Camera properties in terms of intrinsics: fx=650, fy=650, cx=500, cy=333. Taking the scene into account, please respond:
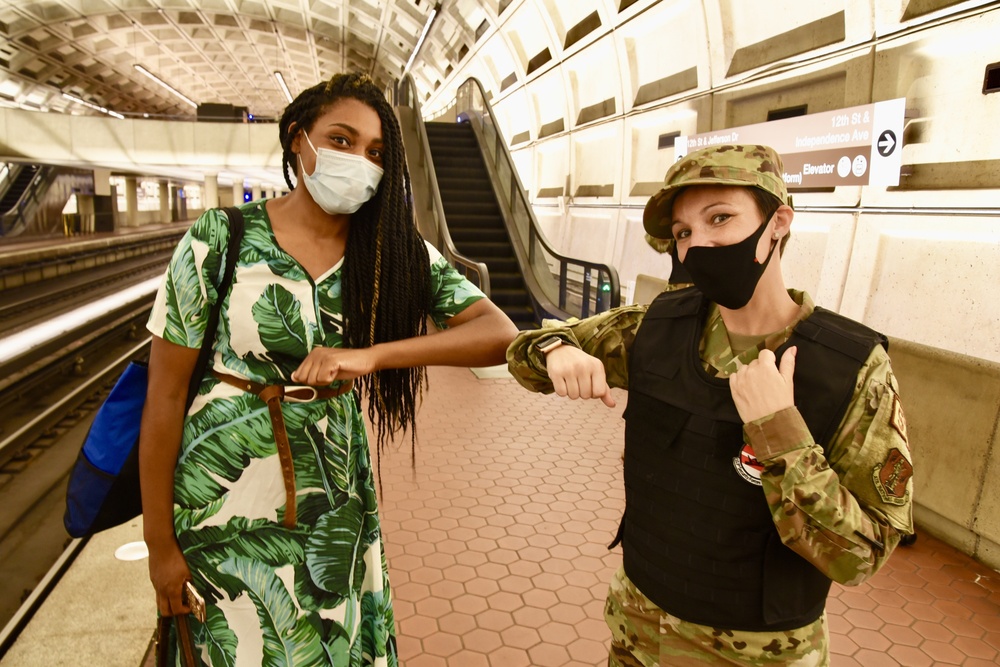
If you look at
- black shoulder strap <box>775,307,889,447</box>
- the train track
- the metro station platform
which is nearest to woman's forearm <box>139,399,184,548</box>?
black shoulder strap <box>775,307,889,447</box>

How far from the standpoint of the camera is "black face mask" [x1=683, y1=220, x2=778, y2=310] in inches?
47.2

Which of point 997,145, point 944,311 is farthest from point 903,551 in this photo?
point 997,145

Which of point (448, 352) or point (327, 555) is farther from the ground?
point (448, 352)

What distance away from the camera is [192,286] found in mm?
1271

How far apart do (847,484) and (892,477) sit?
7 centimetres

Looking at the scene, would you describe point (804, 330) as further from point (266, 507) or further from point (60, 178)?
point (60, 178)

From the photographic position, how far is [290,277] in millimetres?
1336

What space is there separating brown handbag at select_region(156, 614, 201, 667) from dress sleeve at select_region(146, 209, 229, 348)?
614mm

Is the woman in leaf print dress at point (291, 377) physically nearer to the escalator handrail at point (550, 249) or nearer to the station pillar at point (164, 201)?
the escalator handrail at point (550, 249)

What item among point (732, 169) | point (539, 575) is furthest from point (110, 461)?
point (539, 575)

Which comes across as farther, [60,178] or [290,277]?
[60,178]

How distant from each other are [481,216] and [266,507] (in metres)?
8.89

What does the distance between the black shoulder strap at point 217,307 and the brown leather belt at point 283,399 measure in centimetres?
4

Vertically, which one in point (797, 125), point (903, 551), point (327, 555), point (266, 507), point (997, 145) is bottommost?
point (903, 551)
